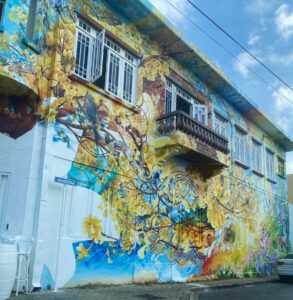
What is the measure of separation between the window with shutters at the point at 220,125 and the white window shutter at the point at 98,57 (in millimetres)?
7477

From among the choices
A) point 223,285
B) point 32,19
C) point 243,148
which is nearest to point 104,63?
point 32,19

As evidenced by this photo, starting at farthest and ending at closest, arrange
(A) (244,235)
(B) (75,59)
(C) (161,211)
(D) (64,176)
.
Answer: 1. (A) (244,235)
2. (C) (161,211)
3. (B) (75,59)
4. (D) (64,176)

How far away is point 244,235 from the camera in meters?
17.2

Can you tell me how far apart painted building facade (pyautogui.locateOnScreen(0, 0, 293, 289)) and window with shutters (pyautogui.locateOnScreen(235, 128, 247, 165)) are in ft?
2.96

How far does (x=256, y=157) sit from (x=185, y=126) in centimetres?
867

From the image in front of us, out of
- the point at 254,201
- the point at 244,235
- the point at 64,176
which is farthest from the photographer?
the point at 254,201

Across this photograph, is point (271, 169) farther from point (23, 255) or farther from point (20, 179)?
point (23, 255)

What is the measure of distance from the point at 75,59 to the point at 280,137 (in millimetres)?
15531

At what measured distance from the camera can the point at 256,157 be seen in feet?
64.0

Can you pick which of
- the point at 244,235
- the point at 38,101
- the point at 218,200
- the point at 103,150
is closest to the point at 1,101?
the point at 38,101

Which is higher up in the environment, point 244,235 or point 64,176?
point 64,176

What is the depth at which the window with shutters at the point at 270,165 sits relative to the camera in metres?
20.6

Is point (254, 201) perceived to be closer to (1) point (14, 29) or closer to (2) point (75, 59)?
(2) point (75, 59)

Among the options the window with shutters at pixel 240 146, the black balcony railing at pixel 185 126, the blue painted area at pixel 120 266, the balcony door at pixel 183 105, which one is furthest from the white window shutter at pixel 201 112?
the blue painted area at pixel 120 266
